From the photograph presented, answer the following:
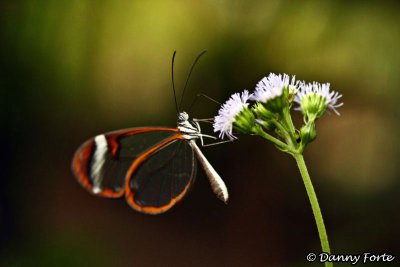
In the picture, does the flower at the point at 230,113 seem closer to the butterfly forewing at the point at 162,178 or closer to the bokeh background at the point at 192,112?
the butterfly forewing at the point at 162,178

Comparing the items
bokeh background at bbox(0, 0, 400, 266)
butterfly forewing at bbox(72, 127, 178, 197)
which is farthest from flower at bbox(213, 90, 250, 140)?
bokeh background at bbox(0, 0, 400, 266)

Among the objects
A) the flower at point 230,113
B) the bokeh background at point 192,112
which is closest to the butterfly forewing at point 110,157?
the flower at point 230,113

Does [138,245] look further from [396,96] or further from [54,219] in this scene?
[396,96]

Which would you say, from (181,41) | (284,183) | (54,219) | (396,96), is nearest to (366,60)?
(396,96)

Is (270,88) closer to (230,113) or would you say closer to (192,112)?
(230,113)

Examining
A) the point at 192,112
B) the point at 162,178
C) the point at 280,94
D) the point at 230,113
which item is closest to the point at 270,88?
the point at 280,94
